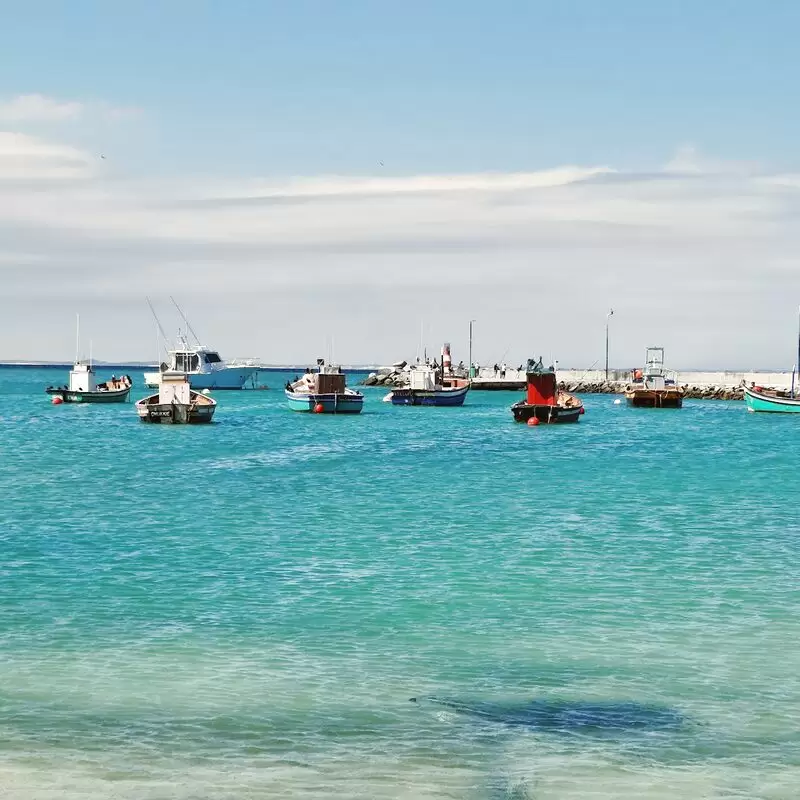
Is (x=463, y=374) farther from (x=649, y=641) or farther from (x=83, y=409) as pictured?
(x=649, y=641)

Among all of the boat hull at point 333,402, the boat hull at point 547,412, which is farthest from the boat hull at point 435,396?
the boat hull at point 547,412

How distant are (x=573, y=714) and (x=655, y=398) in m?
117

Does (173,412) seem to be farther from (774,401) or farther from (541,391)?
(774,401)

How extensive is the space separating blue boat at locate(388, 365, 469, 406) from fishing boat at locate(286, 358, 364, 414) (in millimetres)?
16316

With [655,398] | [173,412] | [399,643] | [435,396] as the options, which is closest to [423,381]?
[435,396]

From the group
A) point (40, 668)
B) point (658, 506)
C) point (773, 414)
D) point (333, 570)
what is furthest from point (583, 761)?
point (773, 414)

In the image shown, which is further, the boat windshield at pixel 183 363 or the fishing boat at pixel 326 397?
the boat windshield at pixel 183 363

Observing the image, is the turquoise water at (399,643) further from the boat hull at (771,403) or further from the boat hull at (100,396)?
the boat hull at (100,396)

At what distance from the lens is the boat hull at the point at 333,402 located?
109m

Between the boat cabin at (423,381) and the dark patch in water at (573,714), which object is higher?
the boat cabin at (423,381)

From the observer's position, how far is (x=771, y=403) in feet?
382

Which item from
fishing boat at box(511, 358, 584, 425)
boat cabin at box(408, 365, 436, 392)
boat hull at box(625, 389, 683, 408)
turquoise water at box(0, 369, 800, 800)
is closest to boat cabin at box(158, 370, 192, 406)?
fishing boat at box(511, 358, 584, 425)

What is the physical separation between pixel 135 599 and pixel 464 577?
6819 mm

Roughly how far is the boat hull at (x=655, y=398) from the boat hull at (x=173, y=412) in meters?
54.3
